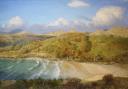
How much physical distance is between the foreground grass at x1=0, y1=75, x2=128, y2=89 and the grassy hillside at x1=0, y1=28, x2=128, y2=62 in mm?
536

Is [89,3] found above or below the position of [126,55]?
above

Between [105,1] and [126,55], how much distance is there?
1489mm

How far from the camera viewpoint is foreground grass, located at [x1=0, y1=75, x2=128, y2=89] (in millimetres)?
7734

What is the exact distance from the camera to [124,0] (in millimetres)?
8125

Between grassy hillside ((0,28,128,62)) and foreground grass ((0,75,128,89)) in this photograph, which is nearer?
foreground grass ((0,75,128,89))

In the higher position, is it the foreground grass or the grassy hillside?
the grassy hillside

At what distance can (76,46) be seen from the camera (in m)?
8.10

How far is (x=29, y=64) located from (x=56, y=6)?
1.65m

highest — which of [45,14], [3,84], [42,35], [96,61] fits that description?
[45,14]

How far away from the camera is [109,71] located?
25.7 ft

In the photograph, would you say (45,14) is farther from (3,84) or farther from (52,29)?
(3,84)

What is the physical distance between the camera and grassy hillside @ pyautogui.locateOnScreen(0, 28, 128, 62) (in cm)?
798

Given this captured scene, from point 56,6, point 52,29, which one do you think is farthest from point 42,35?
point 56,6

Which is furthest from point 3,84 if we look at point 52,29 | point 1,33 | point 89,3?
point 89,3
